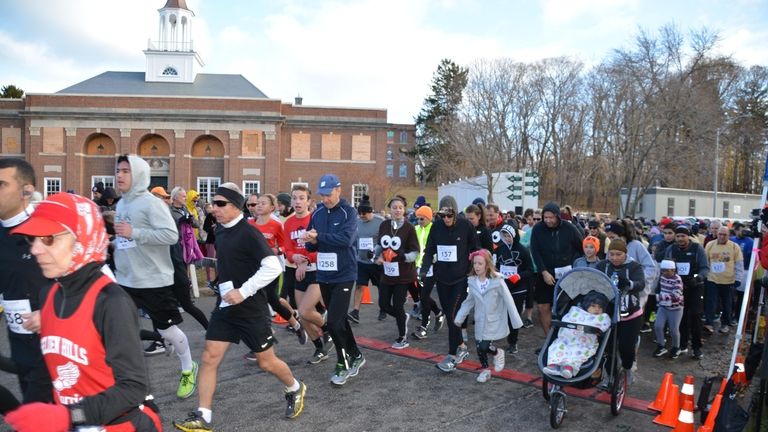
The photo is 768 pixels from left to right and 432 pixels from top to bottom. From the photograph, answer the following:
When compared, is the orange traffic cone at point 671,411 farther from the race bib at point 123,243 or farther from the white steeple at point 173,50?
the white steeple at point 173,50

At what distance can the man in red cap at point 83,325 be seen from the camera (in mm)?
2316

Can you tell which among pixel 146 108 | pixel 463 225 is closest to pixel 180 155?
pixel 146 108

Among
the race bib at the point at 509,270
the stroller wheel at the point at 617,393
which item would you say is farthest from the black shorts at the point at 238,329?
the race bib at the point at 509,270

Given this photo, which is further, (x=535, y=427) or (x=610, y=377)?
(x=610, y=377)

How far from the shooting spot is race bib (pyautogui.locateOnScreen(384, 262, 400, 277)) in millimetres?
8523

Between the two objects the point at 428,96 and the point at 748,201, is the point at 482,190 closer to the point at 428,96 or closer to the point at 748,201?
the point at 748,201

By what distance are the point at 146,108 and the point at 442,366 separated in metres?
Answer: 50.7

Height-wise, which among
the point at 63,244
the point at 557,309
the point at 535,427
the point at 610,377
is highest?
the point at 63,244

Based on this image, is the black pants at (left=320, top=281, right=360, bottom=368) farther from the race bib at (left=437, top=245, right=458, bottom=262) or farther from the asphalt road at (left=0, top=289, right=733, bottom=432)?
the race bib at (left=437, top=245, right=458, bottom=262)

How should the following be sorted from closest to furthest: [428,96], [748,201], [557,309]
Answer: [557,309] < [748,201] < [428,96]

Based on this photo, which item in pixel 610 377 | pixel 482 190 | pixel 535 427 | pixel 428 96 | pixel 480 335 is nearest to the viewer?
pixel 535 427

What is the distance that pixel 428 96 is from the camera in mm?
69562

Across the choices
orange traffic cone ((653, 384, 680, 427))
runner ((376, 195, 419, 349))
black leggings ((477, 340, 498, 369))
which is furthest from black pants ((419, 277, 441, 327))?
orange traffic cone ((653, 384, 680, 427))

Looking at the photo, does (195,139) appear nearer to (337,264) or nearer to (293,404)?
(337,264)
